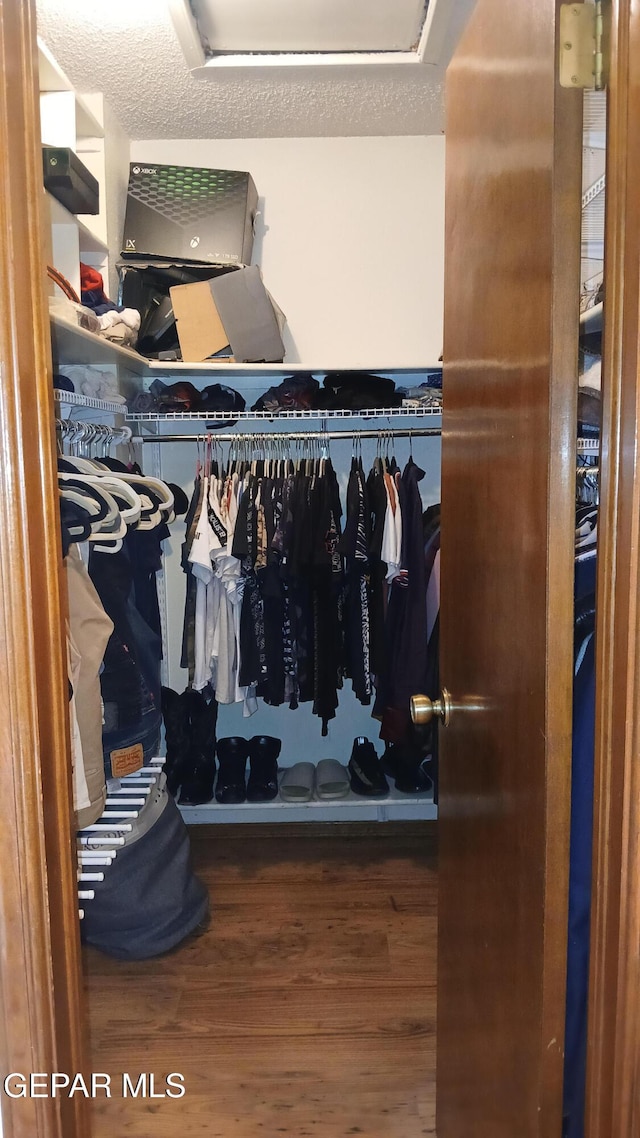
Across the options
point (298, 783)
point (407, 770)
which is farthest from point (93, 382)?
point (407, 770)

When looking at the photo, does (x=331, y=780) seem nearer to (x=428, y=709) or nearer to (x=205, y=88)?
(x=428, y=709)

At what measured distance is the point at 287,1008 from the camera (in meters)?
2.06

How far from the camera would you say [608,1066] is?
0.86 metres

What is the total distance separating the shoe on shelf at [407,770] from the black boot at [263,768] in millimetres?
464

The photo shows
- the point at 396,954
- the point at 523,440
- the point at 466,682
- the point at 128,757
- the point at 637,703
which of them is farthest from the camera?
the point at 396,954

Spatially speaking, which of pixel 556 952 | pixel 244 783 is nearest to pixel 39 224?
pixel 556 952

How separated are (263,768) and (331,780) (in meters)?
0.28

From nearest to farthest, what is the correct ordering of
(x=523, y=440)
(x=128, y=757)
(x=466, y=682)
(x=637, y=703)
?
(x=637, y=703)
(x=523, y=440)
(x=466, y=682)
(x=128, y=757)

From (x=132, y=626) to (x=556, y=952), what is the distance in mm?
1478

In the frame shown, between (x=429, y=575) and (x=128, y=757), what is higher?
(x=429, y=575)

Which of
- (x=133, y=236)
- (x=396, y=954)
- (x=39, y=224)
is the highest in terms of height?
(x=133, y=236)

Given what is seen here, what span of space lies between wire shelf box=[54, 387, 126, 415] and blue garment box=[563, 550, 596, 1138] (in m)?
1.44

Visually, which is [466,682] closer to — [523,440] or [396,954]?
[523,440]

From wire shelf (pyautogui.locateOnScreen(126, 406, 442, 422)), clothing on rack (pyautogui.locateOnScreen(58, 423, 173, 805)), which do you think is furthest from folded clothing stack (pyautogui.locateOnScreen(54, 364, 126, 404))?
wire shelf (pyautogui.locateOnScreen(126, 406, 442, 422))
